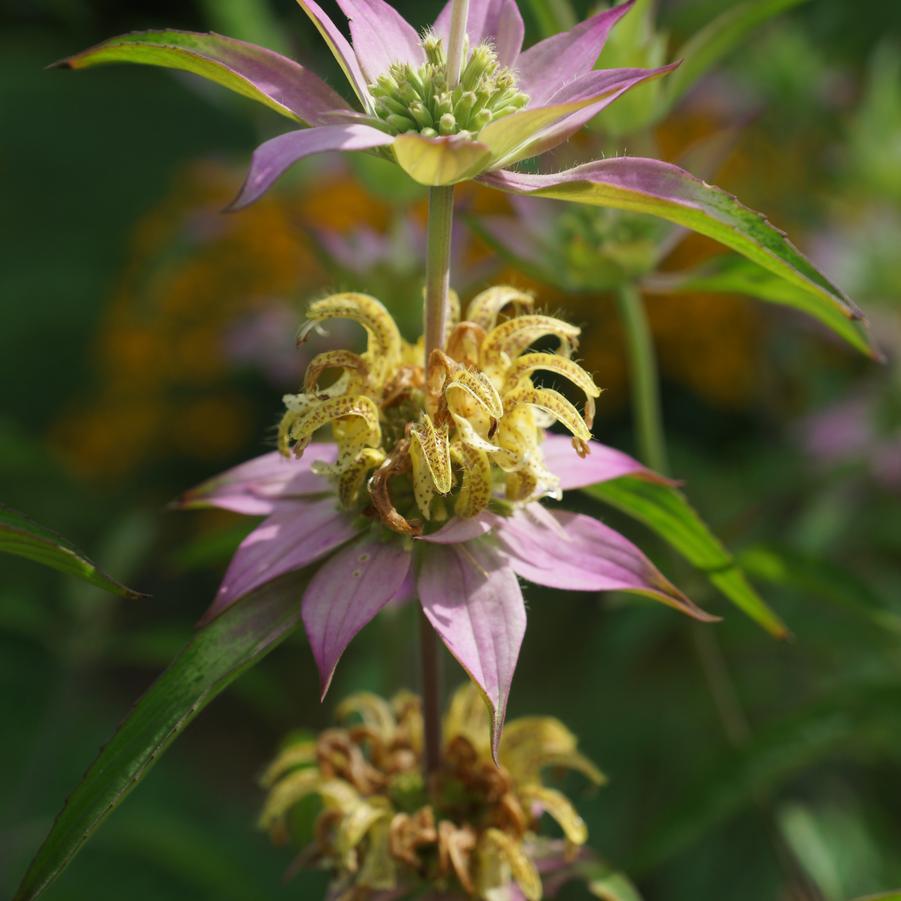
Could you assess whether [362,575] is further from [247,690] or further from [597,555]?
[247,690]

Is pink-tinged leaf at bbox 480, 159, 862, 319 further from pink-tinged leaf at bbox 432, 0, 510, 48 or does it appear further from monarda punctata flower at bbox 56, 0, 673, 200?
pink-tinged leaf at bbox 432, 0, 510, 48

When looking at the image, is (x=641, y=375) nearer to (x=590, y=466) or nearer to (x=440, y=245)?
(x=590, y=466)

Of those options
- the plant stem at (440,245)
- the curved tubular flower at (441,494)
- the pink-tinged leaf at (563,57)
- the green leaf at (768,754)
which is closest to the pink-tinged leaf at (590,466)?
the curved tubular flower at (441,494)

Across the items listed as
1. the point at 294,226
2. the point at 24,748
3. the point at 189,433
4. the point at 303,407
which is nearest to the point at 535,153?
the point at 303,407

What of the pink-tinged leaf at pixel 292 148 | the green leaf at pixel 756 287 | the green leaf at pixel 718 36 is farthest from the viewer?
the green leaf at pixel 718 36

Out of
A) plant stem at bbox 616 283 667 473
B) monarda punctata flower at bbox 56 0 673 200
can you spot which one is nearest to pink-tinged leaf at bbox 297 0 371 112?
monarda punctata flower at bbox 56 0 673 200

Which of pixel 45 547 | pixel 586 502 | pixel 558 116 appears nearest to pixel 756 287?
pixel 558 116

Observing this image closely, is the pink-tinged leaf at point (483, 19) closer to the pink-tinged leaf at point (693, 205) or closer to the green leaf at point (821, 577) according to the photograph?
the pink-tinged leaf at point (693, 205)
